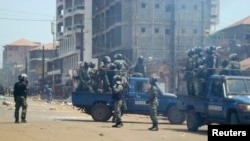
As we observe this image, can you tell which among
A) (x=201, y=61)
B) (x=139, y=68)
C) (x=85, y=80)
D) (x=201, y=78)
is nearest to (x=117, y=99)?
(x=201, y=78)

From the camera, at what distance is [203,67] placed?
1725 cm

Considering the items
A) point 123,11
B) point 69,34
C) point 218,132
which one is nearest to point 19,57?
point 69,34

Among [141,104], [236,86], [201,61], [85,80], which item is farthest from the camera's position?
[85,80]

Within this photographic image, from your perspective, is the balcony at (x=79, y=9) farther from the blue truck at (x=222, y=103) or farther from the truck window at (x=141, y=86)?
the blue truck at (x=222, y=103)

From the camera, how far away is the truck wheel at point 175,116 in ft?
67.0

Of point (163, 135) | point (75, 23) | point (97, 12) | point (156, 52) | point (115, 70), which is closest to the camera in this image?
point (163, 135)

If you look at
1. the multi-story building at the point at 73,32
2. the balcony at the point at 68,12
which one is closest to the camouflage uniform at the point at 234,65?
the multi-story building at the point at 73,32

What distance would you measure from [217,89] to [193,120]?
194 cm

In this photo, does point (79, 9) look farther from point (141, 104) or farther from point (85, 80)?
point (141, 104)

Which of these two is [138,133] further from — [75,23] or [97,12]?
[75,23]

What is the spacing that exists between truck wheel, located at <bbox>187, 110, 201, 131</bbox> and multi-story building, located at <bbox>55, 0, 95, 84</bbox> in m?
52.8

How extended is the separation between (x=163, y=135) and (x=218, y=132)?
7.41m

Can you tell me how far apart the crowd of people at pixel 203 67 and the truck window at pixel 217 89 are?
4.03ft

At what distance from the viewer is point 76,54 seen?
7544cm
